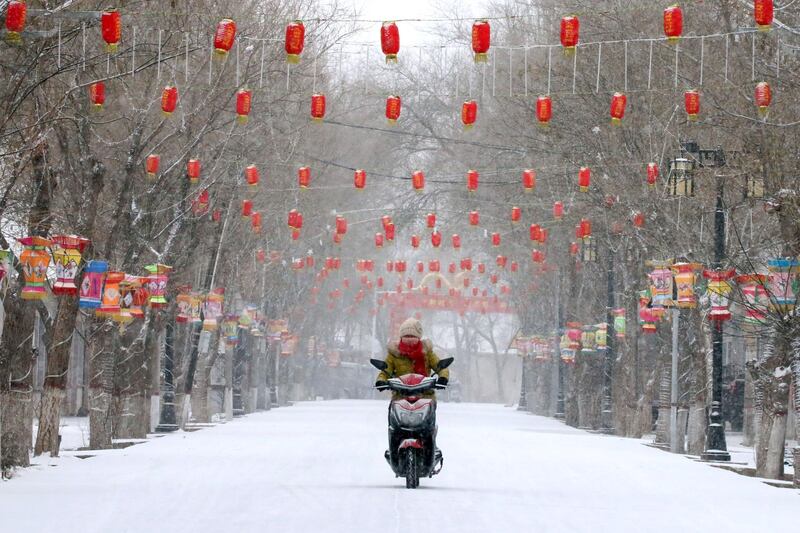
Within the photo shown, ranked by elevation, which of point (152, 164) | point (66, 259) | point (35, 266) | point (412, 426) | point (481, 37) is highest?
point (481, 37)

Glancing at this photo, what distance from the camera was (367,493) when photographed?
18.0 metres

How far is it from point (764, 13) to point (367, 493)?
29.1ft

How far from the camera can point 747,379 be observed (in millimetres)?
49906

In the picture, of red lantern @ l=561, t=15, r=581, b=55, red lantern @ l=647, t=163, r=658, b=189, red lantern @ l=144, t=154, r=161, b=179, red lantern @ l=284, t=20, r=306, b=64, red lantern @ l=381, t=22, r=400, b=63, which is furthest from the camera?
red lantern @ l=647, t=163, r=658, b=189

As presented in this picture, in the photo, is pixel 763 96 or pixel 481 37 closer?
pixel 763 96

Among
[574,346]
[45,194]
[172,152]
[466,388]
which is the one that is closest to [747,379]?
[574,346]

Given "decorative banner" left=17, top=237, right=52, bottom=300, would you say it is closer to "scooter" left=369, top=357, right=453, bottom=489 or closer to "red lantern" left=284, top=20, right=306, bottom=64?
"red lantern" left=284, top=20, right=306, bottom=64

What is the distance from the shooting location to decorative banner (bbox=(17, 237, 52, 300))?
22328mm

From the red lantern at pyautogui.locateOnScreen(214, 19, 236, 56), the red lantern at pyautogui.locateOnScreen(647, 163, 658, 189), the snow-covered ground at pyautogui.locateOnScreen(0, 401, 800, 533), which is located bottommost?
the snow-covered ground at pyautogui.locateOnScreen(0, 401, 800, 533)

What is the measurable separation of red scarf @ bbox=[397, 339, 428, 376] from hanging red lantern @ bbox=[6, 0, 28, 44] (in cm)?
563

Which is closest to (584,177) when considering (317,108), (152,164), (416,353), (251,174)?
(251,174)

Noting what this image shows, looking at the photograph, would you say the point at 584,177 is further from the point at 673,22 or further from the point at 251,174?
the point at 673,22

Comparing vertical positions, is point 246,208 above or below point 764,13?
below

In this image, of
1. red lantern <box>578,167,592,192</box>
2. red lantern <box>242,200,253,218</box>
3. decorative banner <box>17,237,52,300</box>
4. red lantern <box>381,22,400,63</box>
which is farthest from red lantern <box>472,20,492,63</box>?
red lantern <box>242,200,253,218</box>
